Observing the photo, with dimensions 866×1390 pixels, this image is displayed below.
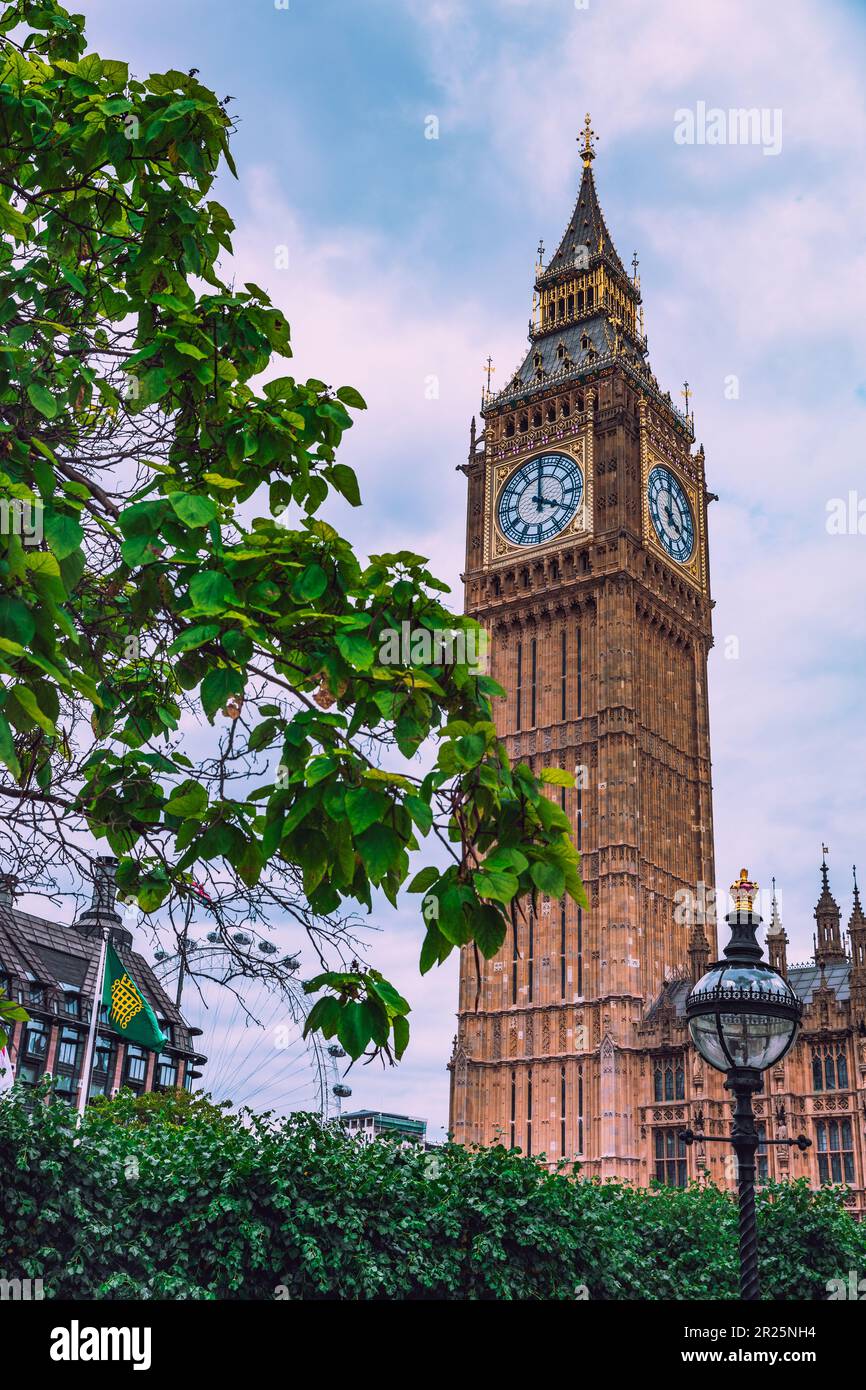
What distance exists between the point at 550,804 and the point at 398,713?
0.87m

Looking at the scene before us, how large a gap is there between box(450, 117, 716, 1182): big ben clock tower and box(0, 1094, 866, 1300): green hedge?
33972 mm

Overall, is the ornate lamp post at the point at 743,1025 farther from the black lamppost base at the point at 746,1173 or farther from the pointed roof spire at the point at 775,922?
the pointed roof spire at the point at 775,922

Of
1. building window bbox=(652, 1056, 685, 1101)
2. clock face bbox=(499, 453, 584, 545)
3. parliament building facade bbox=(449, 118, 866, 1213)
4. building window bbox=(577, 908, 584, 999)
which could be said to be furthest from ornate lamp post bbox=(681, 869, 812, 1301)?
clock face bbox=(499, 453, 584, 545)

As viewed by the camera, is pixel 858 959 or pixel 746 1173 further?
pixel 858 959

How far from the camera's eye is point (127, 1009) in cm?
3278

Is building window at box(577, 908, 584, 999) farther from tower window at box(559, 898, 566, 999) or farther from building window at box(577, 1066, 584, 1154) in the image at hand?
building window at box(577, 1066, 584, 1154)

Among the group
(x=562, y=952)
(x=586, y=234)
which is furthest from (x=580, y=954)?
(x=586, y=234)

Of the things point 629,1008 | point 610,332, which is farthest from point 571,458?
point 629,1008

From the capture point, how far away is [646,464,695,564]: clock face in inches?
2808

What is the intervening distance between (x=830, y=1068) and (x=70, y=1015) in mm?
40549

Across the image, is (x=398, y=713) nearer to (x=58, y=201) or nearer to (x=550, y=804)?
(x=550, y=804)

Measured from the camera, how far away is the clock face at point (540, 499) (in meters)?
70.5

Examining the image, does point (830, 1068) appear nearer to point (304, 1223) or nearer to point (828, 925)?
point (828, 925)

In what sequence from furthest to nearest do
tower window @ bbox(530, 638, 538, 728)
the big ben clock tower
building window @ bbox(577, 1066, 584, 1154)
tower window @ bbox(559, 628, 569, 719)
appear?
1. tower window @ bbox(530, 638, 538, 728)
2. tower window @ bbox(559, 628, 569, 719)
3. the big ben clock tower
4. building window @ bbox(577, 1066, 584, 1154)
